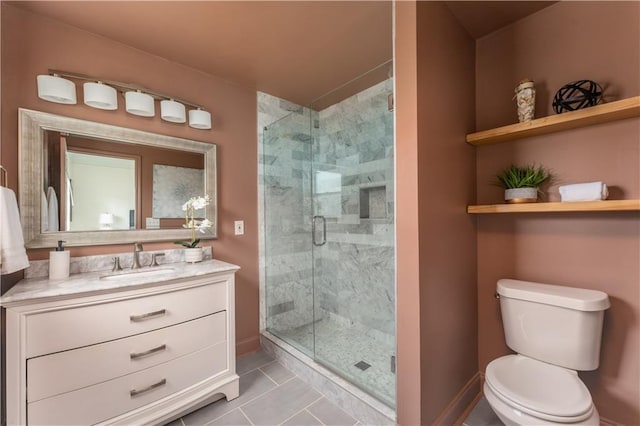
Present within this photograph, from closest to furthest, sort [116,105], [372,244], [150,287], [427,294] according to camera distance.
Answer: [427,294]
[150,287]
[116,105]
[372,244]

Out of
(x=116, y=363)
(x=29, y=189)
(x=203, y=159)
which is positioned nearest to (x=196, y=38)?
(x=203, y=159)

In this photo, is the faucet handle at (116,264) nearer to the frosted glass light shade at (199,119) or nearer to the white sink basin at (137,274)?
the white sink basin at (137,274)

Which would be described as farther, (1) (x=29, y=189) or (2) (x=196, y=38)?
(2) (x=196, y=38)

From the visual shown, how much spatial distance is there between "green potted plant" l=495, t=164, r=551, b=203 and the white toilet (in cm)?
51

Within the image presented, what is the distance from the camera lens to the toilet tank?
128cm

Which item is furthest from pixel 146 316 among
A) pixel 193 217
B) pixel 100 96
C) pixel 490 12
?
pixel 490 12

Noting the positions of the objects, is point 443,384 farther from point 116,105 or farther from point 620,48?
point 116,105

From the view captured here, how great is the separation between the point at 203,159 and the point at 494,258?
2.28m

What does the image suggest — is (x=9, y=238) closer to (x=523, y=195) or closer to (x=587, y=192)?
(x=523, y=195)

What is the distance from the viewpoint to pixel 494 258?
1.76m

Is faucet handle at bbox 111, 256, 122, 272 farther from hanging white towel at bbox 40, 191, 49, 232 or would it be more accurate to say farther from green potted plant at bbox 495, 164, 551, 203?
green potted plant at bbox 495, 164, 551, 203

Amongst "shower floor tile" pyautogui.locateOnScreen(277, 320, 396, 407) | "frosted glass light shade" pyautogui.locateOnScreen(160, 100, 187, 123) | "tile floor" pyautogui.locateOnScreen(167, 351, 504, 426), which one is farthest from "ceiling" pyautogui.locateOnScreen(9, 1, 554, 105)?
"tile floor" pyautogui.locateOnScreen(167, 351, 504, 426)

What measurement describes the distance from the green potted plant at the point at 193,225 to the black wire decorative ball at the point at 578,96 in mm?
2312

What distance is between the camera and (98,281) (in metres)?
1.41
